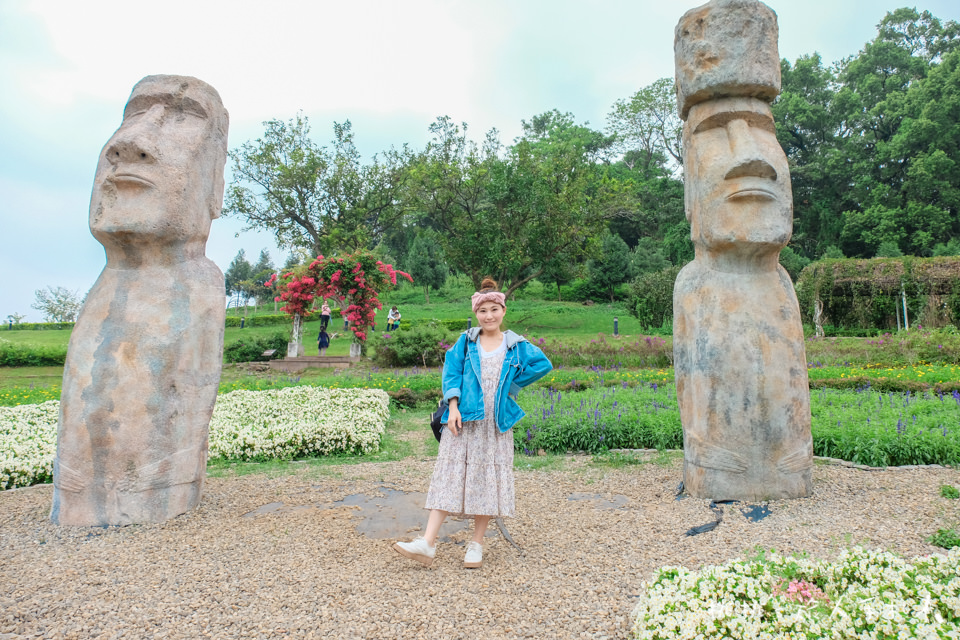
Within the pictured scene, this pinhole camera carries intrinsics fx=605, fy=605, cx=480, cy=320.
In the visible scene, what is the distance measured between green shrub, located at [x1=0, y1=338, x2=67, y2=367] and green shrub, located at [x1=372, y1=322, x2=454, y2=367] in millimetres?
11002

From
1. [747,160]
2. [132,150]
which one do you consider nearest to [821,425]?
[747,160]

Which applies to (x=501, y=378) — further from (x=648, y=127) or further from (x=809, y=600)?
(x=648, y=127)

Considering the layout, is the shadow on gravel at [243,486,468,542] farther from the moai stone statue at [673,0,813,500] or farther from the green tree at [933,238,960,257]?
the green tree at [933,238,960,257]

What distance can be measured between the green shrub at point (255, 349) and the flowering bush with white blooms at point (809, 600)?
56.1ft

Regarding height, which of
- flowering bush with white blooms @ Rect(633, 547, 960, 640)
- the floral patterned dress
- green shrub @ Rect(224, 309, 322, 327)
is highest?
green shrub @ Rect(224, 309, 322, 327)

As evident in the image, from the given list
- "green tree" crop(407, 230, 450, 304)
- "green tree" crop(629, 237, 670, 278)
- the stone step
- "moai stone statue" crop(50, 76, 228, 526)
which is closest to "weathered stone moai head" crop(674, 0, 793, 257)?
"moai stone statue" crop(50, 76, 228, 526)

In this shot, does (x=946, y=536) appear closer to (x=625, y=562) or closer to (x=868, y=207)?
(x=625, y=562)

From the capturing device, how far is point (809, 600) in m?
2.51

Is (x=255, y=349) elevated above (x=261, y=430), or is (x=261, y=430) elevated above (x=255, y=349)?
(x=255, y=349)

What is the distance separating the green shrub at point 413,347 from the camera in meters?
15.7

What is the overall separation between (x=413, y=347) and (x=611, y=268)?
22.0 m

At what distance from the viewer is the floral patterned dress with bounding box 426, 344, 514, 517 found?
359 centimetres

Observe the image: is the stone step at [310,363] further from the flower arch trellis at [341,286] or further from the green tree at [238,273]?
the green tree at [238,273]

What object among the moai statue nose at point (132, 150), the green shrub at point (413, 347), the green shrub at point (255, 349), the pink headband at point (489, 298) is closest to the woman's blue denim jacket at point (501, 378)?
the pink headband at point (489, 298)
